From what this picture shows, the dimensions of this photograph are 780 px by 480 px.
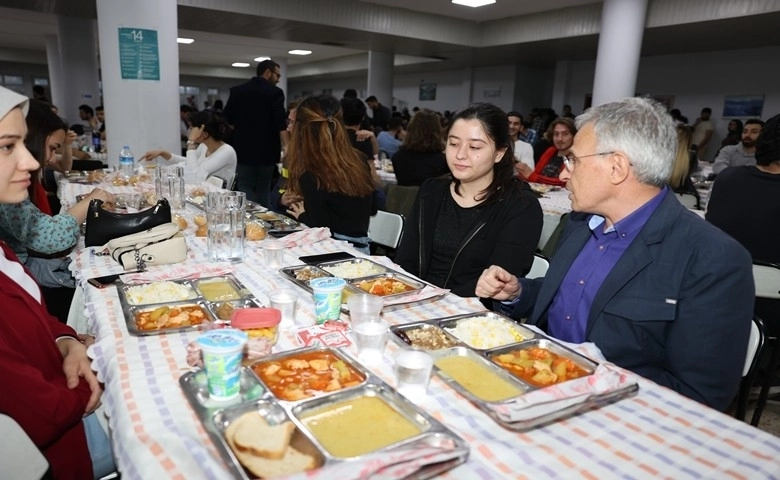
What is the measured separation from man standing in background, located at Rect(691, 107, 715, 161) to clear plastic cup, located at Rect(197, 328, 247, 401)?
41.3 ft

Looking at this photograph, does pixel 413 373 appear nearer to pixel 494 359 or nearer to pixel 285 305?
pixel 494 359

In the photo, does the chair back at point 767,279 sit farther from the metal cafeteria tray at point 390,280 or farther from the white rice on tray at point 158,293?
the white rice on tray at point 158,293

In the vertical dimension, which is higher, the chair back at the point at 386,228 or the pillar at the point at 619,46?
the pillar at the point at 619,46

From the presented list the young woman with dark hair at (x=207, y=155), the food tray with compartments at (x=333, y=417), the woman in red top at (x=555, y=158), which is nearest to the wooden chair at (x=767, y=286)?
the food tray with compartments at (x=333, y=417)

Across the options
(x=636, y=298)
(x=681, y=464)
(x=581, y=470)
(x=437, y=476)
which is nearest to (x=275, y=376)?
(x=437, y=476)

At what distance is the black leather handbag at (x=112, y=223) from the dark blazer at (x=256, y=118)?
348cm

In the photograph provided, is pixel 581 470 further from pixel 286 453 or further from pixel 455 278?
pixel 455 278

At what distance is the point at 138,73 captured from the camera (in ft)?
16.4

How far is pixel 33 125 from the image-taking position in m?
2.55

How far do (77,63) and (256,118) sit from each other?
729cm

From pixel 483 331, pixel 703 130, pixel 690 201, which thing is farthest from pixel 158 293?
pixel 703 130

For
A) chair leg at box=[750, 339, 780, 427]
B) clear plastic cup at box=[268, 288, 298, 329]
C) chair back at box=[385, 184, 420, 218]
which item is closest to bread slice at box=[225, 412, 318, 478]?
clear plastic cup at box=[268, 288, 298, 329]

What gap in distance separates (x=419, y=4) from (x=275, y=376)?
30.9ft

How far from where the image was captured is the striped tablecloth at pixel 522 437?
982 millimetres
